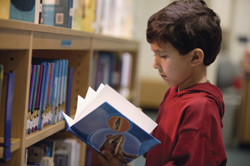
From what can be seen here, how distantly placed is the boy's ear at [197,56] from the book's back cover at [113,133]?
320 millimetres

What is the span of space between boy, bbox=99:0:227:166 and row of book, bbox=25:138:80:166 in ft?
1.14

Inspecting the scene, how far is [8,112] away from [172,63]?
0.57 m

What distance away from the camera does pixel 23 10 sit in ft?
3.99

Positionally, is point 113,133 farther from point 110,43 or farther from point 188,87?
point 110,43

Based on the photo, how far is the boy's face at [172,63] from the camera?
1.20 meters

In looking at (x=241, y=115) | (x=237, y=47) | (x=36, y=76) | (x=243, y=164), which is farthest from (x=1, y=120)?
(x=237, y=47)

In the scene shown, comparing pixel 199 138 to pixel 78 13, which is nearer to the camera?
pixel 199 138

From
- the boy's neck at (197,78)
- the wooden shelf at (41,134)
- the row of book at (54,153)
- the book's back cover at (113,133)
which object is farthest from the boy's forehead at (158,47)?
the row of book at (54,153)

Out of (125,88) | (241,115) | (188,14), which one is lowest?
(241,115)

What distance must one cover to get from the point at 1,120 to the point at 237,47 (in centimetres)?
709

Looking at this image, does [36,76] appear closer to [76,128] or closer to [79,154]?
[76,128]

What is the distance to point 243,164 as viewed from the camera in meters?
3.65

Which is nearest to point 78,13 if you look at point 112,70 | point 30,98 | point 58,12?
point 58,12

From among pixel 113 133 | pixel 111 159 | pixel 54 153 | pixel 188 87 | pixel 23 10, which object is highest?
pixel 23 10
